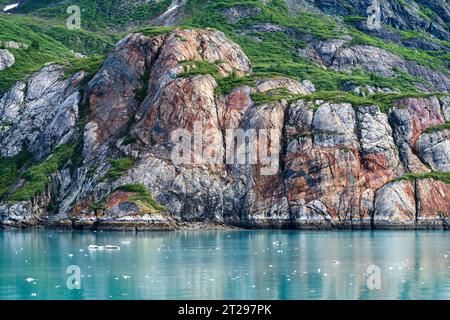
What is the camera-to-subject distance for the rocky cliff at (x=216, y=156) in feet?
522

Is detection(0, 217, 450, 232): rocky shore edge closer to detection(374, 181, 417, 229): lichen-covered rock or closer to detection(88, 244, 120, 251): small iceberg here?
detection(374, 181, 417, 229): lichen-covered rock

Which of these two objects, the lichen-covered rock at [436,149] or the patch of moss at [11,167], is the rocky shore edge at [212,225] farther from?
the patch of moss at [11,167]

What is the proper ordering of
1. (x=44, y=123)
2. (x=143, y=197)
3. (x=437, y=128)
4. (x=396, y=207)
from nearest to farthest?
(x=396, y=207), (x=143, y=197), (x=437, y=128), (x=44, y=123)

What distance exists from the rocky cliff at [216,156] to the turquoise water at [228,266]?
1903 centimetres

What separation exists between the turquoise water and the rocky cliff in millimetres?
19029

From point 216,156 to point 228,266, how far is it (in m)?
76.9

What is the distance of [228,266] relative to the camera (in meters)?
93.1

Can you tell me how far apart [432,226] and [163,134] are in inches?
1932

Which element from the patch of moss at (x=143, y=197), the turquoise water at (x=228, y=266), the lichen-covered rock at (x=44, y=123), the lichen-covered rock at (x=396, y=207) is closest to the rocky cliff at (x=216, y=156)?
the lichen-covered rock at (x=396, y=207)

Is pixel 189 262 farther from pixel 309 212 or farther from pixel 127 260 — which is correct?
pixel 309 212

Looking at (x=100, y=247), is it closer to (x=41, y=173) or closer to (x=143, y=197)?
(x=143, y=197)

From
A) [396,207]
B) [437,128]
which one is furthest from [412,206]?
[437,128]

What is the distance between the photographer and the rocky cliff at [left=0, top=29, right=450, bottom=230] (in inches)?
6265

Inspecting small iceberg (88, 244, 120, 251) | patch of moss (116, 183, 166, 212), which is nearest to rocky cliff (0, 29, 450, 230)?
patch of moss (116, 183, 166, 212)
